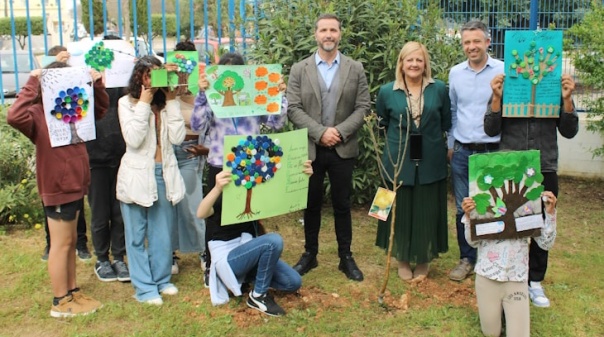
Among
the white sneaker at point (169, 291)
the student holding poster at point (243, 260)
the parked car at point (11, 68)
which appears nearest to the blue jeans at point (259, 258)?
the student holding poster at point (243, 260)

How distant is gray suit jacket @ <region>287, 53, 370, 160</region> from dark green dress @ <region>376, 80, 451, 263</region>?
192mm

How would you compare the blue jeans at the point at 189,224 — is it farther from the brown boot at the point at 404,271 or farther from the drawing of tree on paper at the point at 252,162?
the brown boot at the point at 404,271

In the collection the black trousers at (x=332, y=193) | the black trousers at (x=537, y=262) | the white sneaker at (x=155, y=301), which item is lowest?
the white sneaker at (x=155, y=301)

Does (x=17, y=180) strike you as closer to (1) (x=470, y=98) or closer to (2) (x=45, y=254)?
(2) (x=45, y=254)

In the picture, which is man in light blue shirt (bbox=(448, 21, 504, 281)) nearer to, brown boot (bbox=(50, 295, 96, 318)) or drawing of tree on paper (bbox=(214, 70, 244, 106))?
drawing of tree on paper (bbox=(214, 70, 244, 106))

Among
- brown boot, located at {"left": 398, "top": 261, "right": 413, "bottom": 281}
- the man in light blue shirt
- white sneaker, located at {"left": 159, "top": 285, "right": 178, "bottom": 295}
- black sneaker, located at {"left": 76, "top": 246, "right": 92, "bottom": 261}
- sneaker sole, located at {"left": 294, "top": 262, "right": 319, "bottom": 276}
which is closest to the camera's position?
the man in light blue shirt

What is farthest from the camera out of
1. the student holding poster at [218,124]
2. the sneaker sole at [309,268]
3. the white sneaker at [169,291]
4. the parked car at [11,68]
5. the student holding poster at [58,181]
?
the parked car at [11,68]

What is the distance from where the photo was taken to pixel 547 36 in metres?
4.41

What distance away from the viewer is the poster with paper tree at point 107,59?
493 centimetres

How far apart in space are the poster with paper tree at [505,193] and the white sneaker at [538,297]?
0.89 meters

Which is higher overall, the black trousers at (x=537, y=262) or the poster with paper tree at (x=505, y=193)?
the poster with paper tree at (x=505, y=193)

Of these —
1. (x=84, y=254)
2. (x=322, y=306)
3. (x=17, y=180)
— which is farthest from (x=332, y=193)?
(x=17, y=180)

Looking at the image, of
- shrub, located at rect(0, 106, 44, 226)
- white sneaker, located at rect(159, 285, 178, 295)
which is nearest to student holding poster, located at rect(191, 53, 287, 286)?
white sneaker, located at rect(159, 285, 178, 295)

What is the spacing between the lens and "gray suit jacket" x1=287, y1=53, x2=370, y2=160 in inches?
200
